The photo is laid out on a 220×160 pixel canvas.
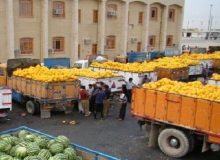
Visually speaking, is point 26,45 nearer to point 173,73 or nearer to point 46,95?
point 173,73

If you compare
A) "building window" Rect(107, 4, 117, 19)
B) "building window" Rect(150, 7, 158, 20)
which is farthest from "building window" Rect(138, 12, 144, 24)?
"building window" Rect(107, 4, 117, 19)

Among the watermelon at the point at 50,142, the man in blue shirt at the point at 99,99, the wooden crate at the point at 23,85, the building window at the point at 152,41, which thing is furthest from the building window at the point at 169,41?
the watermelon at the point at 50,142

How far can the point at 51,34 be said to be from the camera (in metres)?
36.2

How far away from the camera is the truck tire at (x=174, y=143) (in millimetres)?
12383

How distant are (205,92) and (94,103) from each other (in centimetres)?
676

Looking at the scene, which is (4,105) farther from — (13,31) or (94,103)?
(13,31)

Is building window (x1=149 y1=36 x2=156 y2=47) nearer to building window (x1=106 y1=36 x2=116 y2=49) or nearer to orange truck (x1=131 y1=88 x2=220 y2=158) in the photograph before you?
building window (x1=106 y1=36 x2=116 y2=49)

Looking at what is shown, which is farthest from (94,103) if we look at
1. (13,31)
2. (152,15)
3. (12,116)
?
(152,15)

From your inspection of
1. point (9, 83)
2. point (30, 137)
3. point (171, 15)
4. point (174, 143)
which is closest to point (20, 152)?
point (30, 137)

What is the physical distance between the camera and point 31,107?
1808 centimetres

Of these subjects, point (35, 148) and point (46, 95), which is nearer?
point (35, 148)

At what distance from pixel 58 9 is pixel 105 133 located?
77.5 ft

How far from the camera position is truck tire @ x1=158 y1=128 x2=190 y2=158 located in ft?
40.6

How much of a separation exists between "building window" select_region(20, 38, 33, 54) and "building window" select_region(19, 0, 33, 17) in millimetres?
2336
